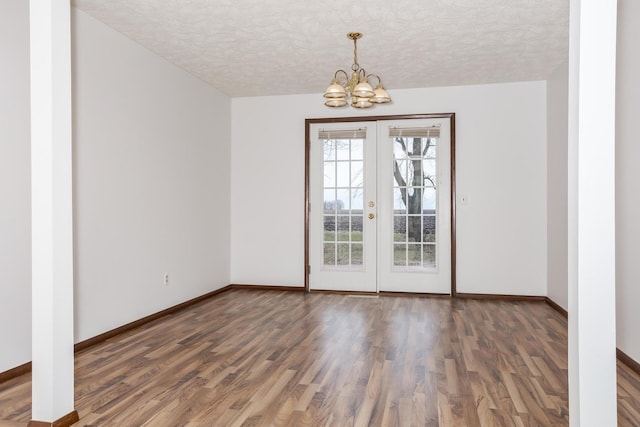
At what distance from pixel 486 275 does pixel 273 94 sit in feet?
12.3

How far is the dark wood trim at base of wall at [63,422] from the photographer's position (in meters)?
2.22

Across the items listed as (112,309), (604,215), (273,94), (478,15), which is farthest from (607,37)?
(273,94)

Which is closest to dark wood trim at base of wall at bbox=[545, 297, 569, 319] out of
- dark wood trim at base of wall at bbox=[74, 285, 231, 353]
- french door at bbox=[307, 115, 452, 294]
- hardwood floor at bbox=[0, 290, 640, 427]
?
hardwood floor at bbox=[0, 290, 640, 427]

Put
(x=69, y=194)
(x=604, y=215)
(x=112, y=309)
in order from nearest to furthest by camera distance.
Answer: (x=604, y=215), (x=69, y=194), (x=112, y=309)

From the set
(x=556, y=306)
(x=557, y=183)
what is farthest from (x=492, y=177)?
(x=556, y=306)

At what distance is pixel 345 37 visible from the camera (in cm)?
411

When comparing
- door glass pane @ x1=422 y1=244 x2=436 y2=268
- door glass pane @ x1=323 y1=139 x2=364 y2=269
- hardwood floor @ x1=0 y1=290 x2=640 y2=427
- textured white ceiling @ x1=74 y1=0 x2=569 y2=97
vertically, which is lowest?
hardwood floor @ x1=0 y1=290 x2=640 y2=427

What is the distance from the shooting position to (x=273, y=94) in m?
6.28

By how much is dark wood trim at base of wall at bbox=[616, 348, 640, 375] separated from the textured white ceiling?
8.80ft

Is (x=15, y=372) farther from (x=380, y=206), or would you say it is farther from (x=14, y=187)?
(x=380, y=206)

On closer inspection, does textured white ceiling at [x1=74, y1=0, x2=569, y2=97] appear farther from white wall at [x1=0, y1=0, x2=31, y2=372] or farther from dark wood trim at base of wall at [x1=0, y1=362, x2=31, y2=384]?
dark wood trim at base of wall at [x1=0, y1=362, x2=31, y2=384]

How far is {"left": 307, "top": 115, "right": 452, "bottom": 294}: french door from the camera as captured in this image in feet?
19.2

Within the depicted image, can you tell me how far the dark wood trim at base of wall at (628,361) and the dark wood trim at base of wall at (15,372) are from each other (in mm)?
4213

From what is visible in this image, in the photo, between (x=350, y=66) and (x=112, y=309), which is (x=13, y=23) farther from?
(x=350, y=66)
